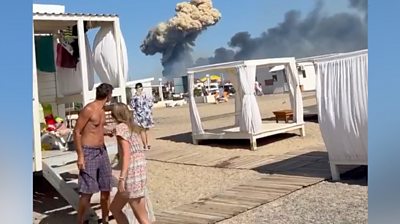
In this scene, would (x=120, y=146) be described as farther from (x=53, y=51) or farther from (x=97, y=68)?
(x=53, y=51)

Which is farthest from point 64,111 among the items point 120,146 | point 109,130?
point 120,146

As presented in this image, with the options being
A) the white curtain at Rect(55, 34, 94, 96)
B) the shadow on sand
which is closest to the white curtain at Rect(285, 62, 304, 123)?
the shadow on sand

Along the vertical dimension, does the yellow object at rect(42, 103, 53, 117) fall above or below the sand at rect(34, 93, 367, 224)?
above

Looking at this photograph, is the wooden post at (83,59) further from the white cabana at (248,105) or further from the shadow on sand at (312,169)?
the white cabana at (248,105)

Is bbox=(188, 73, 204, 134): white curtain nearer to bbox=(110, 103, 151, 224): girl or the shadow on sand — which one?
the shadow on sand

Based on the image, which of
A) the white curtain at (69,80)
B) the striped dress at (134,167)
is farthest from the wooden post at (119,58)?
the striped dress at (134,167)

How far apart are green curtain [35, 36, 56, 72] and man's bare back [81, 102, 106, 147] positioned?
3.06 meters

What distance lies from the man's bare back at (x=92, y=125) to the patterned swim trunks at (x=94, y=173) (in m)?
0.07

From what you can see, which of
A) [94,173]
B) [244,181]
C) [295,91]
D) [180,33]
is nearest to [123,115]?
[94,173]

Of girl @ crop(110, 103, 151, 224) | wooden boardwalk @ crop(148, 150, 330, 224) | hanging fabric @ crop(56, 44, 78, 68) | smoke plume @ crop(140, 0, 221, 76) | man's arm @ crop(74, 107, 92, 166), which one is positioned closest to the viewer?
girl @ crop(110, 103, 151, 224)

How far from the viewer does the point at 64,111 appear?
8312 millimetres

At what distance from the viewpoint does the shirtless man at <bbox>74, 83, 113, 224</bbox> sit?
4770mm

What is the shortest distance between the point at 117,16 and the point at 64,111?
2.65m

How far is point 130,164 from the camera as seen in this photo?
4.36 metres
